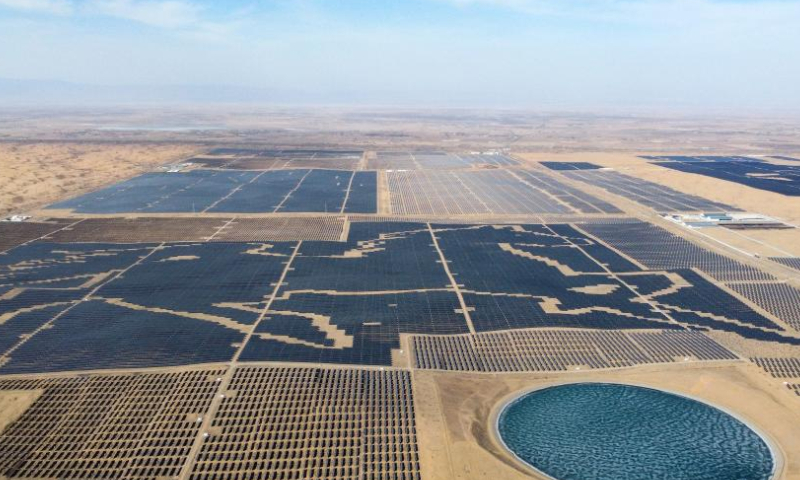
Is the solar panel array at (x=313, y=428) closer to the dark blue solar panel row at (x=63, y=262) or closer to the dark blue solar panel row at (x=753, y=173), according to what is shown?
the dark blue solar panel row at (x=63, y=262)

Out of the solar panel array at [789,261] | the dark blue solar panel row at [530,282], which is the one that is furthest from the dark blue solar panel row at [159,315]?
the solar panel array at [789,261]

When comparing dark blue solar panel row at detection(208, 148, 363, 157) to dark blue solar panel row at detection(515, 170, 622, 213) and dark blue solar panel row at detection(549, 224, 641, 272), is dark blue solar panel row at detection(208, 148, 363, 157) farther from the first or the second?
dark blue solar panel row at detection(549, 224, 641, 272)

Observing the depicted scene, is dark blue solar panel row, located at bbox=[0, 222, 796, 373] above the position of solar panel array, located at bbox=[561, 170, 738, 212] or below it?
below

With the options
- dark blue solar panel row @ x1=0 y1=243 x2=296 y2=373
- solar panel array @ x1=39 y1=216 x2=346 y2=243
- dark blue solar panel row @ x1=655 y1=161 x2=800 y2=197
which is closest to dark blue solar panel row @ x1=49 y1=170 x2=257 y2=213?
solar panel array @ x1=39 y1=216 x2=346 y2=243

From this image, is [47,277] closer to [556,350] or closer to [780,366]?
[556,350]

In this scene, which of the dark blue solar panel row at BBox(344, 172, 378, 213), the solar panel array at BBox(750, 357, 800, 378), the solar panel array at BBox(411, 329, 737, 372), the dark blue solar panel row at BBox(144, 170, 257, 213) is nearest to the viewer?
the solar panel array at BBox(750, 357, 800, 378)

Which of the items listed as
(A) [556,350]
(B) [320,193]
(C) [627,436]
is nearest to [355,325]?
(A) [556,350]
